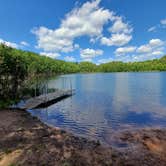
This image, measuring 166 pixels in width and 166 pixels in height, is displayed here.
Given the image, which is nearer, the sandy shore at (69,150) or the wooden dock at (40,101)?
the sandy shore at (69,150)

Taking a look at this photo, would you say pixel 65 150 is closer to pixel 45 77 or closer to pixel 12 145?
pixel 12 145

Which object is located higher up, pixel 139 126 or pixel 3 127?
pixel 3 127

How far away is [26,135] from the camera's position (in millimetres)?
8266

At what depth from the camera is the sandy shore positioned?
19.2 ft

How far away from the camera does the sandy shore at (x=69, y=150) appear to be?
586 centimetres

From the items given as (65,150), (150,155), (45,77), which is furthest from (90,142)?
(45,77)

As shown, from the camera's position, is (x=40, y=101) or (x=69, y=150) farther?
(x=40, y=101)

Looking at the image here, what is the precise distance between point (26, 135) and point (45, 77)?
22114 millimetres

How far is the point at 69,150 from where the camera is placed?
22.3 feet

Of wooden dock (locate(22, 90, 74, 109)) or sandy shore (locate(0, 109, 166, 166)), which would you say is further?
wooden dock (locate(22, 90, 74, 109))

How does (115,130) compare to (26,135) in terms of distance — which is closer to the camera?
(26,135)

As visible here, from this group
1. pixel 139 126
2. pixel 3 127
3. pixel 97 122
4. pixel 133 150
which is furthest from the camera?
pixel 97 122

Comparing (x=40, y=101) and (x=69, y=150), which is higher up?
(x=40, y=101)

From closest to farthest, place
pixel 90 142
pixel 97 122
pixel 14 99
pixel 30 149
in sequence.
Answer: pixel 30 149 → pixel 90 142 → pixel 97 122 → pixel 14 99
